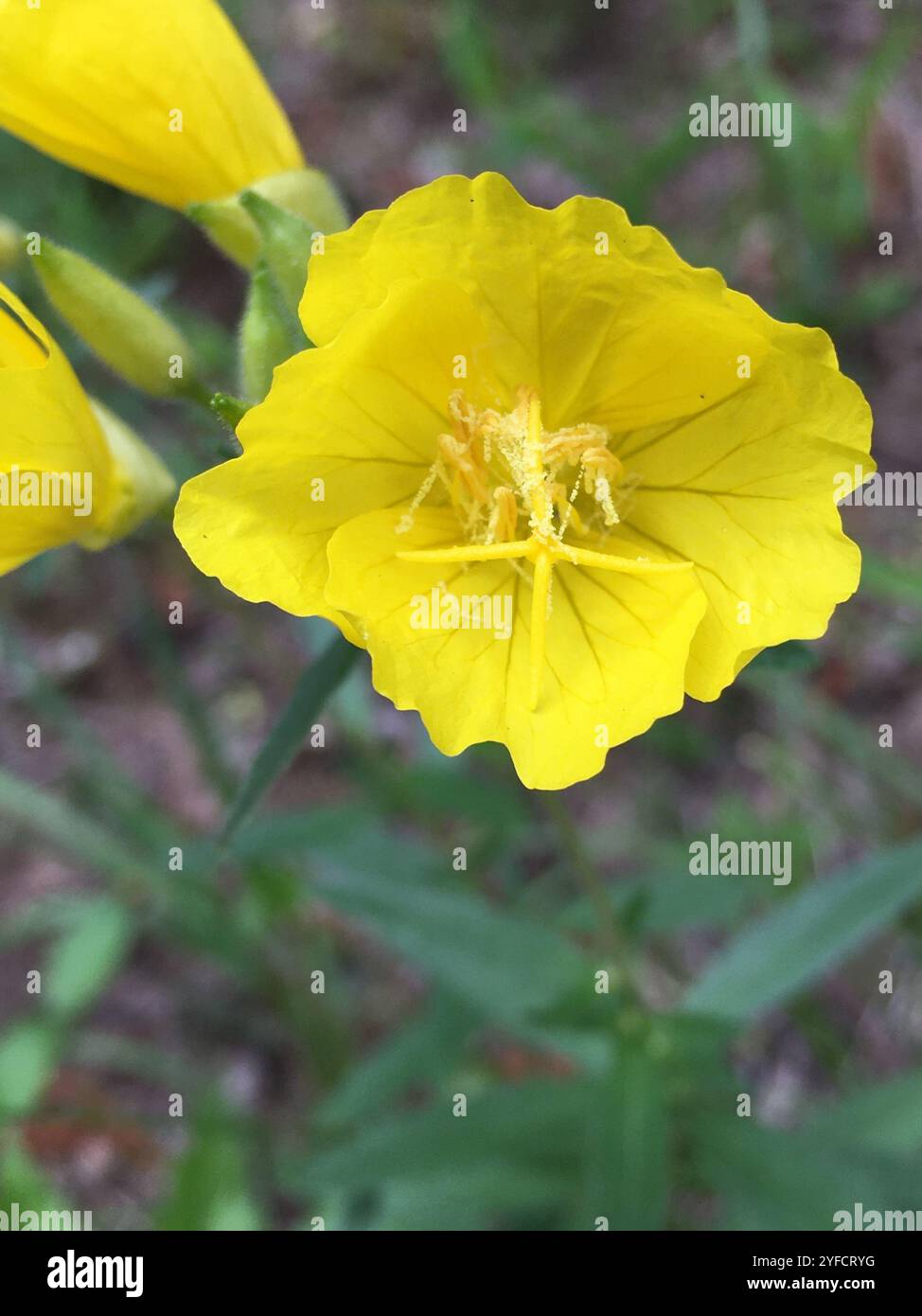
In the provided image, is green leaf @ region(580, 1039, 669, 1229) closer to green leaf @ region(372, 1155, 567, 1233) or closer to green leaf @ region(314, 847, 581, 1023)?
green leaf @ region(314, 847, 581, 1023)

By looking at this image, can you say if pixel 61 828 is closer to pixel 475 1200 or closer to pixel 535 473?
pixel 475 1200

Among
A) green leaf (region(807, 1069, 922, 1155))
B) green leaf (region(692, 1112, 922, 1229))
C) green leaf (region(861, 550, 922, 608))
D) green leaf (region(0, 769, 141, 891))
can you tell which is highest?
green leaf (region(861, 550, 922, 608))

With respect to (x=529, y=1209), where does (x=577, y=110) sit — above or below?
above

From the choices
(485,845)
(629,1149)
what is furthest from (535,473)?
(485,845)

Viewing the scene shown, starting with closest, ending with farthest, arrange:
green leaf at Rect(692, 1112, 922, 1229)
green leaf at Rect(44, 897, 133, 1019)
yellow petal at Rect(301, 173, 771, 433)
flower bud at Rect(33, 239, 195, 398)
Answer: yellow petal at Rect(301, 173, 771, 433)
flower bud at Rect(33, 239, 195, 398)
green leaf at Rect(692, 1112, 922, 1229)
green leaf at Rect(44, 897, 133, 1019)

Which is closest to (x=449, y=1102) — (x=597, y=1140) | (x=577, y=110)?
(x=597, y=1140)

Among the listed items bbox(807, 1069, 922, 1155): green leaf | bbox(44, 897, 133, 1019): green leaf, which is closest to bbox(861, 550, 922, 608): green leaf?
bbox(807, 1069, 922, 1155): green leaf
